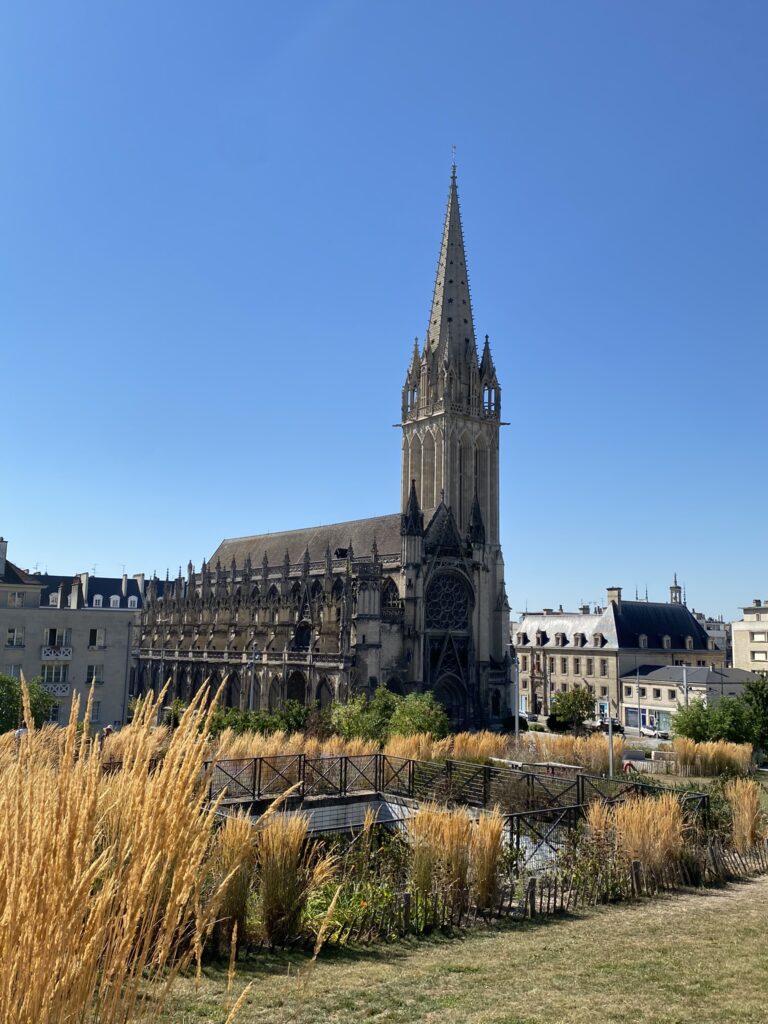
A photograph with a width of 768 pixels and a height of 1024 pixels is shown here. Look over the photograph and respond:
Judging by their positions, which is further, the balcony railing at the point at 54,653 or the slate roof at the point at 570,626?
the slate roof at the point at 570,626

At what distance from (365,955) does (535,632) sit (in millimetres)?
68195

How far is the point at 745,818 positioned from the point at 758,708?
2206 cm

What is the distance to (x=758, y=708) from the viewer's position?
113 feet

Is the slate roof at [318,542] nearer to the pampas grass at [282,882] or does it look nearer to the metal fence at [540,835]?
the metal fence at [540,835]

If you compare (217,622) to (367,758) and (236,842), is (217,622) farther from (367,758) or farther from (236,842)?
(236,842)

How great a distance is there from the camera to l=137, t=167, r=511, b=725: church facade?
5281cm

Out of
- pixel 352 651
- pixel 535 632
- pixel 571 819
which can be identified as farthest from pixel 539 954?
pixel 535 632

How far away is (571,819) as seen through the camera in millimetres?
14930

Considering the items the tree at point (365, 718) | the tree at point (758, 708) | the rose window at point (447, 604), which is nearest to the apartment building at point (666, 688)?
the rose window at point (447, 604)

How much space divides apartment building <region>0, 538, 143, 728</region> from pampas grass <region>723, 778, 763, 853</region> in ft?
85.5

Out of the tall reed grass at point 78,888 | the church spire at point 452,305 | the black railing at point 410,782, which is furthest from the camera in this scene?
the church spire at point 452,305

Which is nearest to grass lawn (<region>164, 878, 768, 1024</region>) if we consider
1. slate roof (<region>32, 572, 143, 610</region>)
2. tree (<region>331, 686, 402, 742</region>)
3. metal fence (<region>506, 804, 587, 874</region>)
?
metal fence (<region>506, 804, 587, 874</region>)

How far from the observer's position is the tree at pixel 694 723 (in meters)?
35.1

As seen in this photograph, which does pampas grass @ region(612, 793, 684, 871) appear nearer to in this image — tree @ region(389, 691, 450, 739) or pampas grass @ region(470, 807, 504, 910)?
pampas grass @ region(470, 807, 504, 910)
